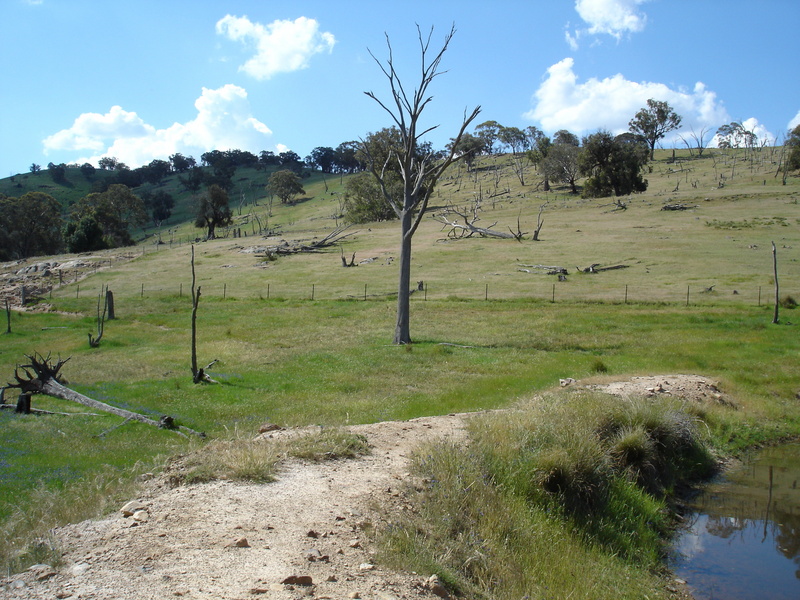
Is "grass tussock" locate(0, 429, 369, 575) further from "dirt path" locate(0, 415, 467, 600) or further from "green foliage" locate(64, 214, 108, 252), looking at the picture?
"green foliage" locate(64, 214, 108, 252)

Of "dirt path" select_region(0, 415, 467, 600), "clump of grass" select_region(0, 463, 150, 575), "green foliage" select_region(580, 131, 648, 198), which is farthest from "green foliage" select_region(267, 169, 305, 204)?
"dirt path" select_region(0, 415, 467, 600)

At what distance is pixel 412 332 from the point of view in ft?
99.9

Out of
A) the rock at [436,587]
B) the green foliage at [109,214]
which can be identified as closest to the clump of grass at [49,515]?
the rock at [436,587]

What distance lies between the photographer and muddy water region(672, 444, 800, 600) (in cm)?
988

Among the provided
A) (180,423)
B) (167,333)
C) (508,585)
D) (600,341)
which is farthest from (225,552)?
(167,333)

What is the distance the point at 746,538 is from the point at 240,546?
940cm

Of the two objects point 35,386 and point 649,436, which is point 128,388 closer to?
point 35,386

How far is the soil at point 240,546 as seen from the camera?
621 centimetres

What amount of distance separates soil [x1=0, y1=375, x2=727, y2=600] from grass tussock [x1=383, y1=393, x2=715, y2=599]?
552 mm

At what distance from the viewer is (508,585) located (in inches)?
312

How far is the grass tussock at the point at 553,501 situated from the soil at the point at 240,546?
55cm

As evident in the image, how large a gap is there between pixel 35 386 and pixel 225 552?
15.3 meters

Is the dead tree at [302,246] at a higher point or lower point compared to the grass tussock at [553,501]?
higher

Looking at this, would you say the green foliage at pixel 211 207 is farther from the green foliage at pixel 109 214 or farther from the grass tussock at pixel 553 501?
→ the grass tussock at pixel 553 501
